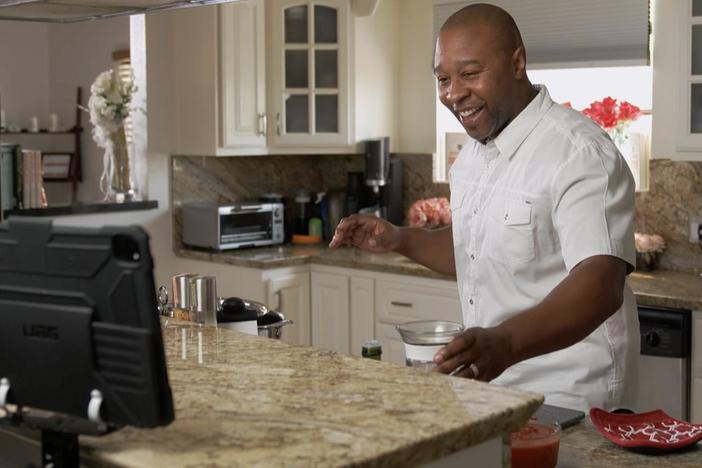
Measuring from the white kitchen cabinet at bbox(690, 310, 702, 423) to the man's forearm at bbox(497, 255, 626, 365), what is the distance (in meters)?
1.59

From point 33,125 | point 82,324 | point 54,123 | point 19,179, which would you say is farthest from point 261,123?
point 33,125

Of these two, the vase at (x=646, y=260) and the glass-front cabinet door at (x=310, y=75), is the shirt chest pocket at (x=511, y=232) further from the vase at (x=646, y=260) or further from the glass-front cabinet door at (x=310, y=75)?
the glass-front cabinet door at (x=310, y=75)

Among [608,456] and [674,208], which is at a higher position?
[674,208]

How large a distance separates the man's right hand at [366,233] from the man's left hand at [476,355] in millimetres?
741

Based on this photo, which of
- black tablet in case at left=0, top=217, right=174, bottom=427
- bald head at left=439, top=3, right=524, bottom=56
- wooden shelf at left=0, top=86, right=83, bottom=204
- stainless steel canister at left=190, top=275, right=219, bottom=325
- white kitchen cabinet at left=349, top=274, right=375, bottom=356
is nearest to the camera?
black tablet in case at left=0, top=217, right=174, bottom=427

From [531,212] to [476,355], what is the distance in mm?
730

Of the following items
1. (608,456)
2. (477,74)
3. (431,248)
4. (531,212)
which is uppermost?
(477,74)

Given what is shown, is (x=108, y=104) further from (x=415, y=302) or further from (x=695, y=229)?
(x=695, y=229)

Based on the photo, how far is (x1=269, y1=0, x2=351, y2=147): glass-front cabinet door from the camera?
16.1 ft

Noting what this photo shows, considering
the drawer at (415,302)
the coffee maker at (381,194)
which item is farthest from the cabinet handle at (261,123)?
the drawer at (415,302)

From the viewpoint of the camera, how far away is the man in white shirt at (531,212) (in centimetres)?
222

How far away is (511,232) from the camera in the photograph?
241 cm

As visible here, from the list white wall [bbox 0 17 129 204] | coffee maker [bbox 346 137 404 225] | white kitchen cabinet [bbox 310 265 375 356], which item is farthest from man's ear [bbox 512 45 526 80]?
white wall [bbox 0 17 129 204]

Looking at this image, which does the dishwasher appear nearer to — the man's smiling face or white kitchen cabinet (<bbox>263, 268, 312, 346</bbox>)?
the man's smiling face
